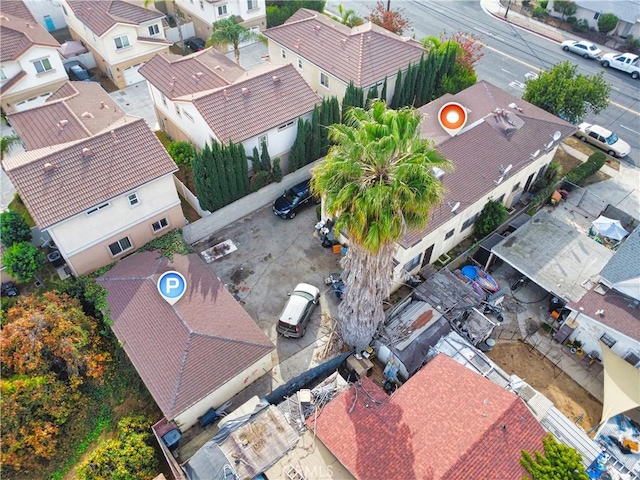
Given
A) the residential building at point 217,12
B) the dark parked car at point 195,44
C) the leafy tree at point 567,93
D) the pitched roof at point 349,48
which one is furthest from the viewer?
the dark parked car at point 195,44

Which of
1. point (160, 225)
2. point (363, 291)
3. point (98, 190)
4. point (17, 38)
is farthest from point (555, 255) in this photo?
point (17, 38)

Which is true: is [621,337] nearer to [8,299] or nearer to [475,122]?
[475,122]

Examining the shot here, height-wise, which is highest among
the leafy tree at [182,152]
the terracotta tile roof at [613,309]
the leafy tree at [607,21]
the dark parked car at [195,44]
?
the leafy tree at [607,21]

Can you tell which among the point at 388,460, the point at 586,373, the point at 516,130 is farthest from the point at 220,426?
the point at 516,130

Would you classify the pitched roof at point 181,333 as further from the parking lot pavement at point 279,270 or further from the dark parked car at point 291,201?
the dark parked car at point 291,201

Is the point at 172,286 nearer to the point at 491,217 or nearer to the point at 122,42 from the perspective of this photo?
the point at 491,217

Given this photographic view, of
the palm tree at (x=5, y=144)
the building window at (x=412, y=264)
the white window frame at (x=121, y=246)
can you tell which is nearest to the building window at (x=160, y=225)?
the white window frame at (x=121, y=246)
